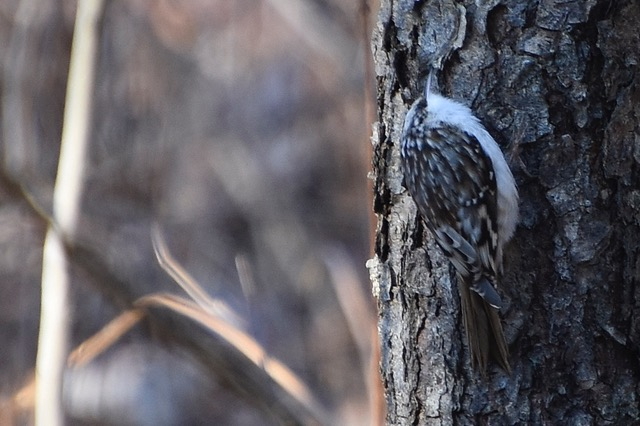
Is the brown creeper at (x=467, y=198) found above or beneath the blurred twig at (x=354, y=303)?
above

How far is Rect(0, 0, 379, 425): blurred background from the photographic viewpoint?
16.0ft

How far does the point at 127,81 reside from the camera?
5172 millimetres

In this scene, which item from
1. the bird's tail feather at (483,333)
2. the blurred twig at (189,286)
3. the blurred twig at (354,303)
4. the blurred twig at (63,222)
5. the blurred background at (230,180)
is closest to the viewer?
the bird's tail feather at (483,333)

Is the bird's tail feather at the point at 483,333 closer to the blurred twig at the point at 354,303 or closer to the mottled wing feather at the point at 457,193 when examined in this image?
the mottled wing feather at the point at 457,193

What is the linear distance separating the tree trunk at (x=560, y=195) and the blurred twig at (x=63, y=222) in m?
1.04

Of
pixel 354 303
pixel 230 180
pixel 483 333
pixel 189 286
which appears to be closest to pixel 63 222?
pixel 189 286

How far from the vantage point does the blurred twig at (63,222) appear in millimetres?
2297

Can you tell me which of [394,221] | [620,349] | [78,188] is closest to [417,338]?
[394,221]

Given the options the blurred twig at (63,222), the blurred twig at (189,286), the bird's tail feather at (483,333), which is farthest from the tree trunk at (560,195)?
the blurred twig at (63,222)

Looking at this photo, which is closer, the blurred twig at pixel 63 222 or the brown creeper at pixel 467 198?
the brown creeper at pixel 467 198

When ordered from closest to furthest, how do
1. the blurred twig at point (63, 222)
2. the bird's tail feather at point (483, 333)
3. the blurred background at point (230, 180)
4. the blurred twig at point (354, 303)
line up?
the bird's tail feather at point (483, 333), the blurred twig at point (63, 222), the blurred twig at point (354, 303), the blurred background at point (230, 180)

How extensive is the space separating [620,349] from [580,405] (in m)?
0.15

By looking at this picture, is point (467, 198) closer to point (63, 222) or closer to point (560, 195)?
point (560, 195)

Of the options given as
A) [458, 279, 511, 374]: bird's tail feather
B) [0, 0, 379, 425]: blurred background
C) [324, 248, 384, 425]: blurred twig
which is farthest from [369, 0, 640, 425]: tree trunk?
[0, 0, 379, 425]: blurred background
